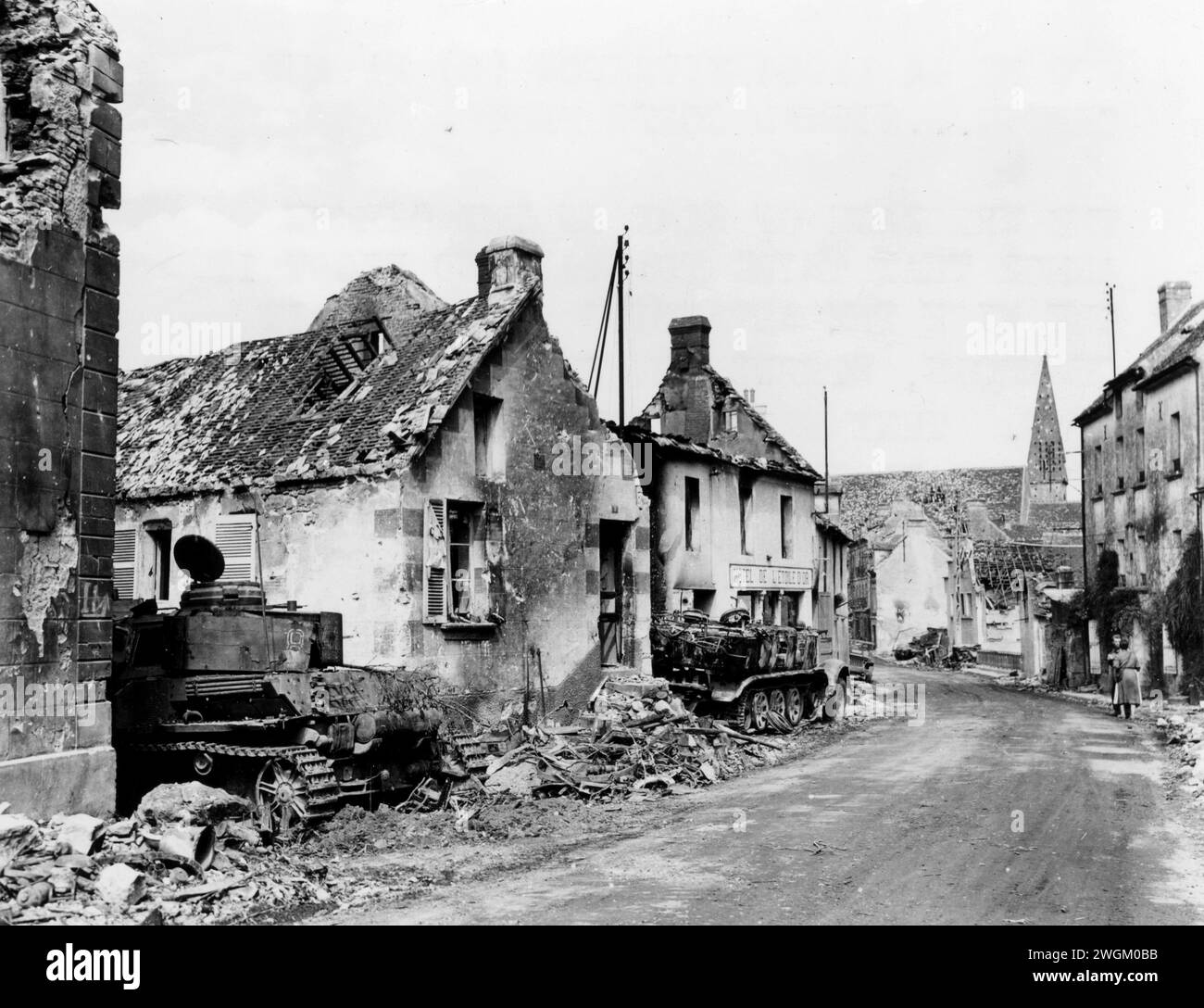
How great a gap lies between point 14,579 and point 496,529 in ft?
30.2

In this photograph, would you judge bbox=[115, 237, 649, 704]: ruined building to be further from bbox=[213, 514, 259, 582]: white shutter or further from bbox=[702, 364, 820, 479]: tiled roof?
bbox=[702, 364, 820, 479]: tiled roof

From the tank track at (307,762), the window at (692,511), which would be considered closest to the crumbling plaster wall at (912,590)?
the window at (692,511)

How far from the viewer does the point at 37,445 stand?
1031cm

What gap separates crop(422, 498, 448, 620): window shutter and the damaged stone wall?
634cm

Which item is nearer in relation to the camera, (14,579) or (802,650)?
(14,579)

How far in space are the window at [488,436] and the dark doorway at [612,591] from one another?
401cm

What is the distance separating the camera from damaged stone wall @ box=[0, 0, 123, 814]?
32.9ft

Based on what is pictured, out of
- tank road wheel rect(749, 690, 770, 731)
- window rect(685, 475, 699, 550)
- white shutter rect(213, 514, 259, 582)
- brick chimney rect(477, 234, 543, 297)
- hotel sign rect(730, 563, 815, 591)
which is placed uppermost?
brick chimney rect(477, 234, 543, 297)

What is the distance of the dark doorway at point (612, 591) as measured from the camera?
73.3ft

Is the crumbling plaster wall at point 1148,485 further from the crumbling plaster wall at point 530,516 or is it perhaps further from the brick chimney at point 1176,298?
the crumbling plaster wall at point 530,516

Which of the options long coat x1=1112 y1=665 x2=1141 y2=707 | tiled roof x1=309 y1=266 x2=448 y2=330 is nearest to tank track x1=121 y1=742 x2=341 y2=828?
tiled roof x1=309 y1=266 x2=448 y2=330

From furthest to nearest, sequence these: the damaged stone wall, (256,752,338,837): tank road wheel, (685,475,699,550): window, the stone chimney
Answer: the stone chimney, (685,475,699,550): window, (256,752,338,837): tank road wheel, the damaged stone wall
